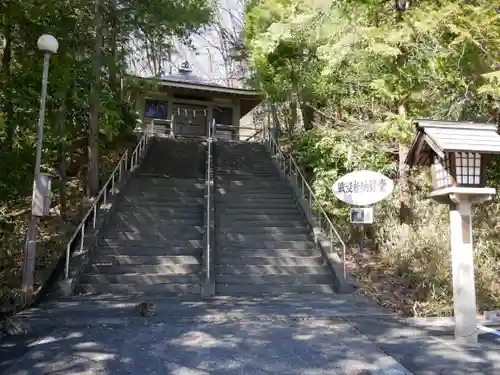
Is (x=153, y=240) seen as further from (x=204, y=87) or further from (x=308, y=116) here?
(x=204, y=87)

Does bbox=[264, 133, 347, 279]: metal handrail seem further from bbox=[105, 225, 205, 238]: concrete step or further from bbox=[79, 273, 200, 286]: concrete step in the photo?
bbox=[79, 273, 200, 286]: concrete step

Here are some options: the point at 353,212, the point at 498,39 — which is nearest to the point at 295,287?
the point at 353,212

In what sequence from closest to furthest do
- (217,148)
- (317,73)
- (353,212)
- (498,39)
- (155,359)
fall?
(155,359), (498,39), (353,212), (317,73), (217,148)

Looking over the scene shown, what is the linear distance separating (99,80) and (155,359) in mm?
6490

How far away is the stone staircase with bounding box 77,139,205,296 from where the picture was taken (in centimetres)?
721

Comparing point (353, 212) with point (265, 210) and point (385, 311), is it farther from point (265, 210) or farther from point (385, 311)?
point (265, 210)

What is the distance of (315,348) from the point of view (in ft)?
14.8

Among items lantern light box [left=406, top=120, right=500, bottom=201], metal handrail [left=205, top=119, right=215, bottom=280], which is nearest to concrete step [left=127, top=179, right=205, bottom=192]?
metal handrail [left=205, top=119, right=215, bottom=280]

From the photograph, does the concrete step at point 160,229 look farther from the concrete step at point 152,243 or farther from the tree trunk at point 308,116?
the tree trunk at point 308,116

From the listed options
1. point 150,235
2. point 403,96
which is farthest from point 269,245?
point 403,96

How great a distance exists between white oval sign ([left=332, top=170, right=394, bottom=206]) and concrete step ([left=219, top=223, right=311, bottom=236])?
194 centimetres

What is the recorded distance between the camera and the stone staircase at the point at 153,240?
721 cm

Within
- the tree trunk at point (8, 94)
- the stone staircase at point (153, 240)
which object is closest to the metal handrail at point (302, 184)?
the stone staircase at point (153, 240)

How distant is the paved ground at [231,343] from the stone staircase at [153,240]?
0.97 metres
